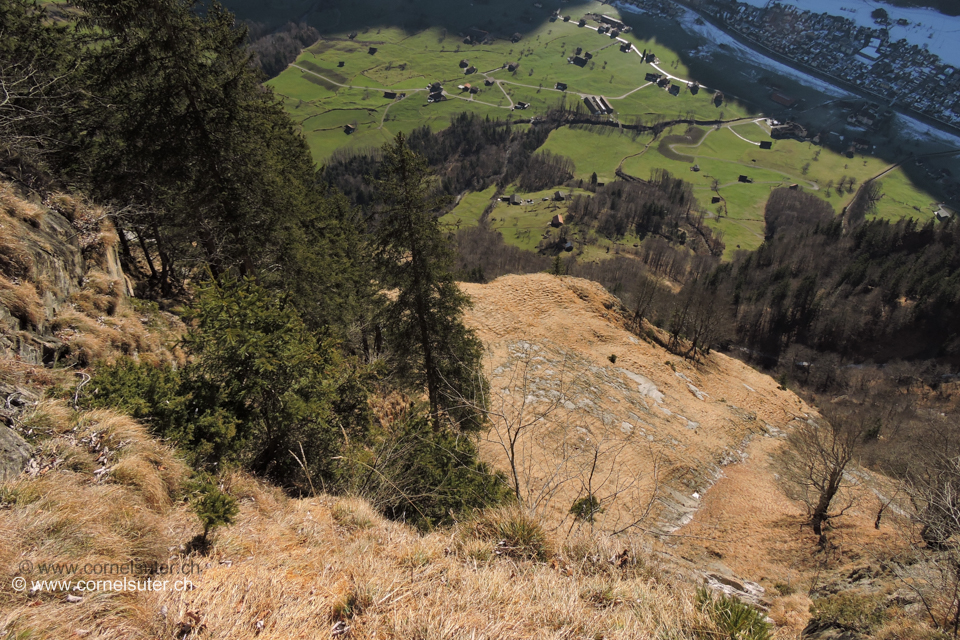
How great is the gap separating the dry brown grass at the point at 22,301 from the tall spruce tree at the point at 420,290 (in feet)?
30.3

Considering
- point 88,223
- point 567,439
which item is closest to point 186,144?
point 88,223

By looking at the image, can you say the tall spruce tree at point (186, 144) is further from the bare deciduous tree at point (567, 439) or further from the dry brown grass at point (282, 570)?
the bare deciduous tree at point (567, 439)

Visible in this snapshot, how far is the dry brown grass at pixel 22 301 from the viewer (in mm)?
8352

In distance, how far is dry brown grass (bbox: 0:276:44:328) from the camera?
8.35m

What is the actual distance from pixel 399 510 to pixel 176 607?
5371mm

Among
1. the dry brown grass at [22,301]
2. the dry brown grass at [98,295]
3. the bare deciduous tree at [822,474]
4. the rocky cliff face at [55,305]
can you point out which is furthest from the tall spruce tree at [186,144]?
the bare deciduous tree at [822,474]

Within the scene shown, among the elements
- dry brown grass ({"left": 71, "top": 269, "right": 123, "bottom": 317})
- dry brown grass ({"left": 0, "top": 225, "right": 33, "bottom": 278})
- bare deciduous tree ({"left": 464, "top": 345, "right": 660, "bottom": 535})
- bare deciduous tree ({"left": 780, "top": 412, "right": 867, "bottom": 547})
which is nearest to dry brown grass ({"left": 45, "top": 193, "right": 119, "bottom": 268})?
dry brown grass ({"left": 71, "top": 269, "right": 123, "bottom": 317})

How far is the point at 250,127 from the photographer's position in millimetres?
13891

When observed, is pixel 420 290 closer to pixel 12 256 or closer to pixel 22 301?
pixel 22 301

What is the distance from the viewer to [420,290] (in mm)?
16062

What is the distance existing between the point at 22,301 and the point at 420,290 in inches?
→ 403

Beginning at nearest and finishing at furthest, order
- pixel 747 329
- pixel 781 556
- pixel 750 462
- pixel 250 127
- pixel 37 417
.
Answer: pixel 37 417 < pixel 250 127 < pixel 781 556 < pixel 750 462 < pixel 747 329

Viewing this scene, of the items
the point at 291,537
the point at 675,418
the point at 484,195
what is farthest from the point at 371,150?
the point at 291,537

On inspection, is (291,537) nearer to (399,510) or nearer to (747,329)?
(399,510)
